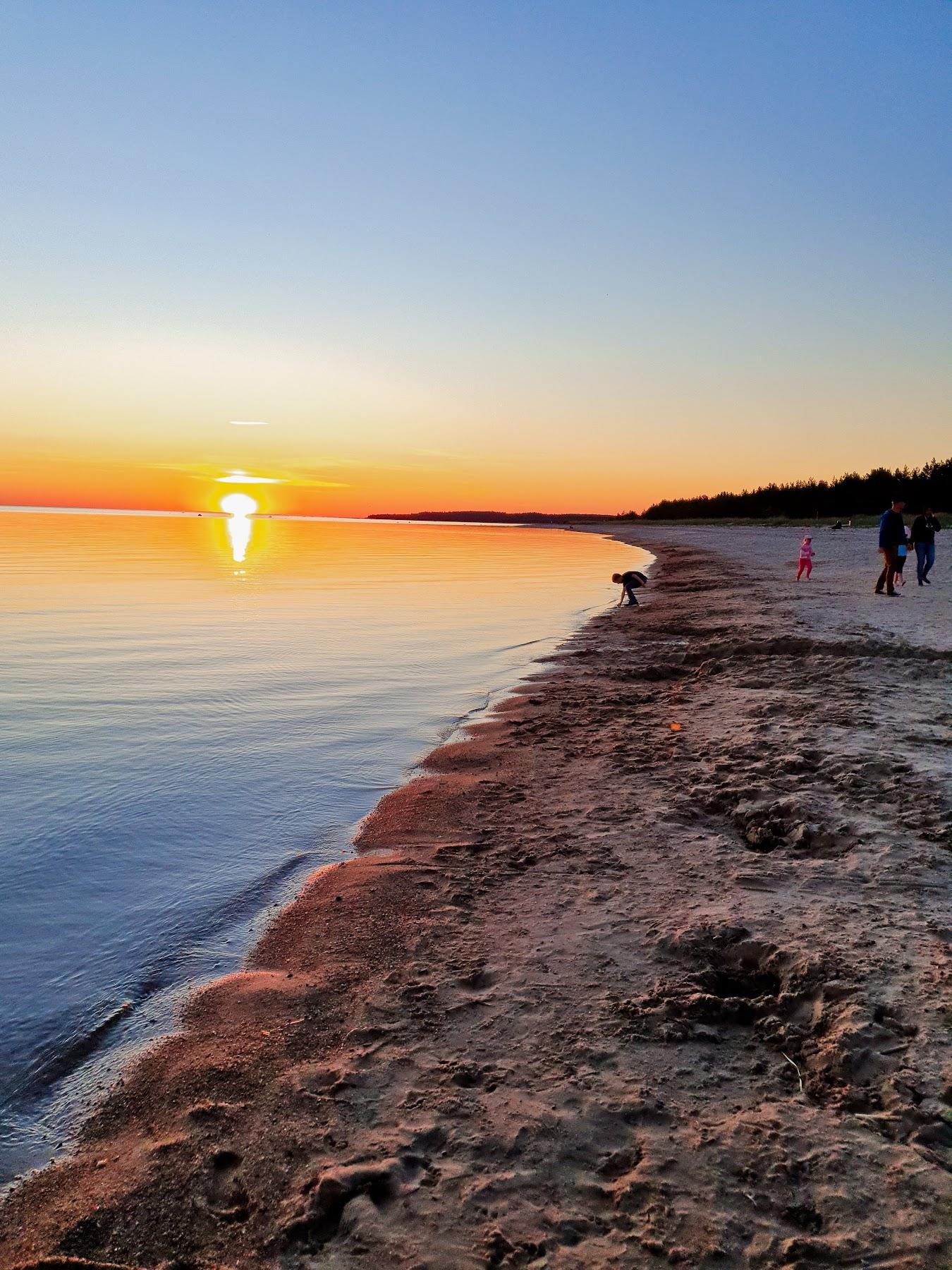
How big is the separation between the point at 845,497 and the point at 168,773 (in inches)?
3127

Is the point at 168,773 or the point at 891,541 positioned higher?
the point at 891,541

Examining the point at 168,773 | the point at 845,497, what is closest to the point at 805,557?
the point at 168,773

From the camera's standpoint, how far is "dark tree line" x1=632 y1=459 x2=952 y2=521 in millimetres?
61188

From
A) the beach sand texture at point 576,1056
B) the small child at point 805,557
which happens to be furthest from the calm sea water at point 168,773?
the small child at point 805,557

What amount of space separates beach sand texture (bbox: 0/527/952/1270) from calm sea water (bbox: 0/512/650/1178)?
36 centimetres

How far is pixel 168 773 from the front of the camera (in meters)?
6.50

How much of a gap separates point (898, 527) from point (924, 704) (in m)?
10.3

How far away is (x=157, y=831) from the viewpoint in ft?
17.5

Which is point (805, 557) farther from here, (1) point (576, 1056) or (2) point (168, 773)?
(1) point (576, 1056)

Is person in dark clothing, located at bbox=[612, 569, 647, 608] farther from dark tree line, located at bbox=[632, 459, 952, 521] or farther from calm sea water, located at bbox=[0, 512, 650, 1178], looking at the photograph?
dark tree line, located at bbox=[632, 459, 952, 521]

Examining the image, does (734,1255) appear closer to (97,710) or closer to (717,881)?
(717,881)

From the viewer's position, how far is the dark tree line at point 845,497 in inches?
2409

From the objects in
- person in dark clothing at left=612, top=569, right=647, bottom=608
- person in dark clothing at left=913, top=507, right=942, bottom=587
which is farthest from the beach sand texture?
person in dark clothing at left=913, top=507, right=942, bottom=587

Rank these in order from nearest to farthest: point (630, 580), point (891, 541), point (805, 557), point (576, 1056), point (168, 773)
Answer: point (576, 1056) → point (168, 773) → point (891, 541) → point (630, 580) → point (805, 557)
